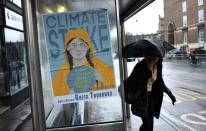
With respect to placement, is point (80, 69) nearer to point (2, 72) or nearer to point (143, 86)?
point (143, 86)

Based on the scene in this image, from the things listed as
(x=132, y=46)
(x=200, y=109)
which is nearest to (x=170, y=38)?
(x=200, y=109)

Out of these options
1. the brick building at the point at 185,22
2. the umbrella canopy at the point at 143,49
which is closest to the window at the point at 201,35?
the brick building at the point at 185,22

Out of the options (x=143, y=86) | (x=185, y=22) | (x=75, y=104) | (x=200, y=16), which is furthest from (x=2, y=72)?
(x=185, y=22)

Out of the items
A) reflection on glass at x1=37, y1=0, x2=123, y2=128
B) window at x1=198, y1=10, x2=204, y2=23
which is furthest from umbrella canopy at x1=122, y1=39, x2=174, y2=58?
window at x1=198, y1=10, x2=204, y2=23

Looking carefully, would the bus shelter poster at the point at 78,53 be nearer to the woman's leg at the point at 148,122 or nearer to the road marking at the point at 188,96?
the woman's leg at the point at 148,122

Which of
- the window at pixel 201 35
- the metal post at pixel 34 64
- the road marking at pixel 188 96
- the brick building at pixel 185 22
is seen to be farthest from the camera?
the brick building at pixel 185 22

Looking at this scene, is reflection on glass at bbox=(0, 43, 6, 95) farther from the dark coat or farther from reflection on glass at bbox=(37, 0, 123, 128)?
the dark coat

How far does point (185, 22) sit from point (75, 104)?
174ft

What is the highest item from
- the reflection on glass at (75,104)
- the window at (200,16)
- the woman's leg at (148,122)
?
the window at (200,16)

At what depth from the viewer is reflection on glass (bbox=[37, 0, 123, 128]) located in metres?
3.67

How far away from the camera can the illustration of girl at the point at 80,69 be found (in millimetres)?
3668

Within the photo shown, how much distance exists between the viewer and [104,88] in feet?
12.2

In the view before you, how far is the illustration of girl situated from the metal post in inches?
8.7

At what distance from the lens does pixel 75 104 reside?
4.00 meters
